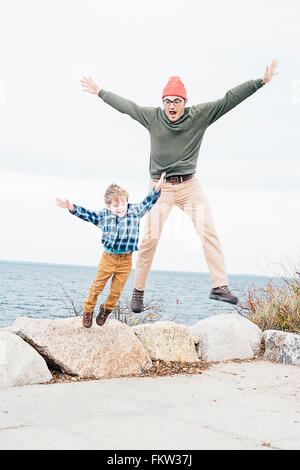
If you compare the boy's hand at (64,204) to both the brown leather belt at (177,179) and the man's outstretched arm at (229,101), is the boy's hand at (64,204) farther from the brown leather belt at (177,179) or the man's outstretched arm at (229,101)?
the man's outstretched arm at (229,101)

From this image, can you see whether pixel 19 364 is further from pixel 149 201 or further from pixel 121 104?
pixel 121 104

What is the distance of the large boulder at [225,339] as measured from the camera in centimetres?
896

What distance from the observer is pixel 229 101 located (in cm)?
694

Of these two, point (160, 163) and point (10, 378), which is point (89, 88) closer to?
point (160, 163)

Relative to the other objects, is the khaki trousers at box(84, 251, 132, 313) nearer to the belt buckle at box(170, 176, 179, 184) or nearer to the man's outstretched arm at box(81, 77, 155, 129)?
the belt buckle at box(170, 176, 179, 184)

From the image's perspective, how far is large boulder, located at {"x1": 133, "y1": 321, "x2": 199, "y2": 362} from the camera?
27.3ft

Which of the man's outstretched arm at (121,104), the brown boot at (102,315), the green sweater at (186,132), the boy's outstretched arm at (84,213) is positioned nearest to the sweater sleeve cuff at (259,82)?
the green sweater at (186,132)

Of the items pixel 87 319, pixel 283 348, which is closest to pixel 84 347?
pixel 87 319

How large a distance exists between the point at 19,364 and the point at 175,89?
3017 mm

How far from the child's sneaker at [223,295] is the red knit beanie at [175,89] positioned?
187 cm

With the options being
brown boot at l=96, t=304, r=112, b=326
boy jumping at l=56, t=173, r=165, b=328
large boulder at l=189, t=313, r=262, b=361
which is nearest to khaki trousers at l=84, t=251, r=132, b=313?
boy jumping at l=56, t=173, r=165, b=328
